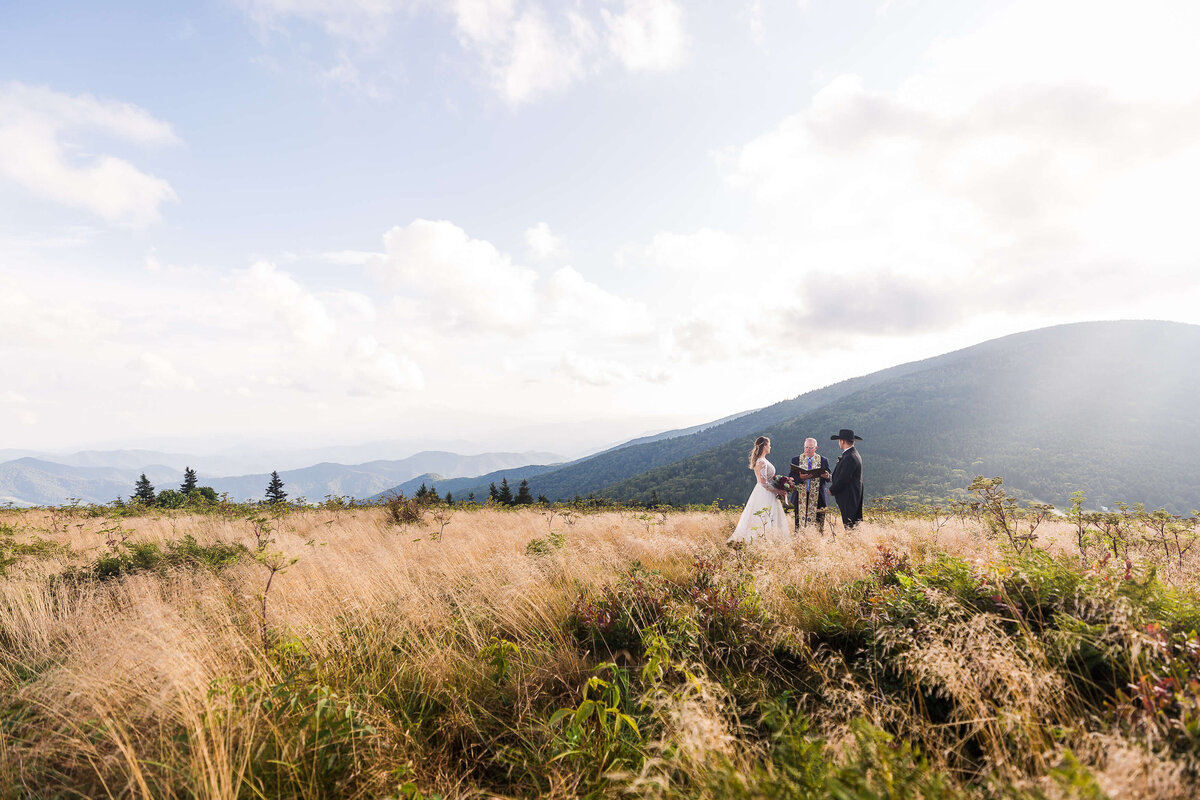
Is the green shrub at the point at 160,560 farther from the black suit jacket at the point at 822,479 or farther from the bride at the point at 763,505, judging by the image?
the black suit jacket at the point at 822,479

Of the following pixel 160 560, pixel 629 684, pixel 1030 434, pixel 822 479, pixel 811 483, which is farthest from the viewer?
pixel 1030 434

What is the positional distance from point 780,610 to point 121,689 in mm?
5341

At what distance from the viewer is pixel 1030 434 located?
5541 inches

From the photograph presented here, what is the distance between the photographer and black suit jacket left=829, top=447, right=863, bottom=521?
9750 mm

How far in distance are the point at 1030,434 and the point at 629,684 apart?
191452mm

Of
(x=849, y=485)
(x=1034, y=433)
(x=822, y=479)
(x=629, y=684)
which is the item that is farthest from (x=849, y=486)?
(x=1034, y=433)

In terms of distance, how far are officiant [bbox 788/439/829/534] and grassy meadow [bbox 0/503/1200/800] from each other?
4272 mm

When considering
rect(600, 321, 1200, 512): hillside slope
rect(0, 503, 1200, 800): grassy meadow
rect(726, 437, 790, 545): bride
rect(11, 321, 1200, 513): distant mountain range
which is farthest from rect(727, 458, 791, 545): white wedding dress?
rect(600, 321, 1200, 512): hillside slope

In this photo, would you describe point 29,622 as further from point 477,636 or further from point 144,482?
point 144,482

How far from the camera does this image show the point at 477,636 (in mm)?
4422

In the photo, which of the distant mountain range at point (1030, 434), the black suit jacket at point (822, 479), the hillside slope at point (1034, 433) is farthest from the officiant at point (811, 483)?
the hillside slope at point (1034, 433)

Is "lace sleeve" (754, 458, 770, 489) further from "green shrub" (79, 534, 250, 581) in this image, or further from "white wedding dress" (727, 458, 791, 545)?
"green shrub" (79, 534, 250, 581)

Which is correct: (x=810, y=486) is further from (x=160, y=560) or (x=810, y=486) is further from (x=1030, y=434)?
(x=1030, y=434)

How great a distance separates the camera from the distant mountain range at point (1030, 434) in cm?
10462
